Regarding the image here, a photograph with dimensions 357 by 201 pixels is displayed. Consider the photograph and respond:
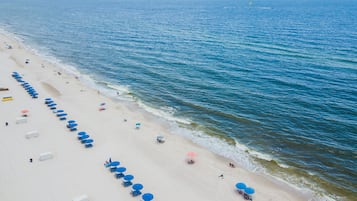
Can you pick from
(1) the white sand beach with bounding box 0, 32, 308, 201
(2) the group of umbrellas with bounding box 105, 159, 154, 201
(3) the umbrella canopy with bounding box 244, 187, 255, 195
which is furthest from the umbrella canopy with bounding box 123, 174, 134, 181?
(3) the umbrella canopy with bounding box 244, 187, 255, 195

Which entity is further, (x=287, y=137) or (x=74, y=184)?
(x=287, y=137)

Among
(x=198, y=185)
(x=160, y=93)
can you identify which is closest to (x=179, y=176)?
(x=198, y=185)

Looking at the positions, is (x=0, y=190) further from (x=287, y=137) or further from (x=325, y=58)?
(x=325, y=58)

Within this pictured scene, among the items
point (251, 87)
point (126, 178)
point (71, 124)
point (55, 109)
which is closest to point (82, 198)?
point (126, 178)

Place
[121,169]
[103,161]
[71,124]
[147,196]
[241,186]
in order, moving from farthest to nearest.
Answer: [71,124] → [103,161] → [121,169] → [241,186] → [147,196]

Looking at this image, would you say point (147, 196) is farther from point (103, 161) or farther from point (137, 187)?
point (103, 161)

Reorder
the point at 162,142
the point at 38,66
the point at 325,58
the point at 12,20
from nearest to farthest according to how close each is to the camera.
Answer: the point at 162,142 → the point at 325,58 → the point at 38,66 → the point at 12,20

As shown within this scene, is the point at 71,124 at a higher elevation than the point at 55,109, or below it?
higher

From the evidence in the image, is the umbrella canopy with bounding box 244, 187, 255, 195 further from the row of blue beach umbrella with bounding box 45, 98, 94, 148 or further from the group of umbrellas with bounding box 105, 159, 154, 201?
the row of blue beach umbrella with bounding box 45, 98, 94, 148
